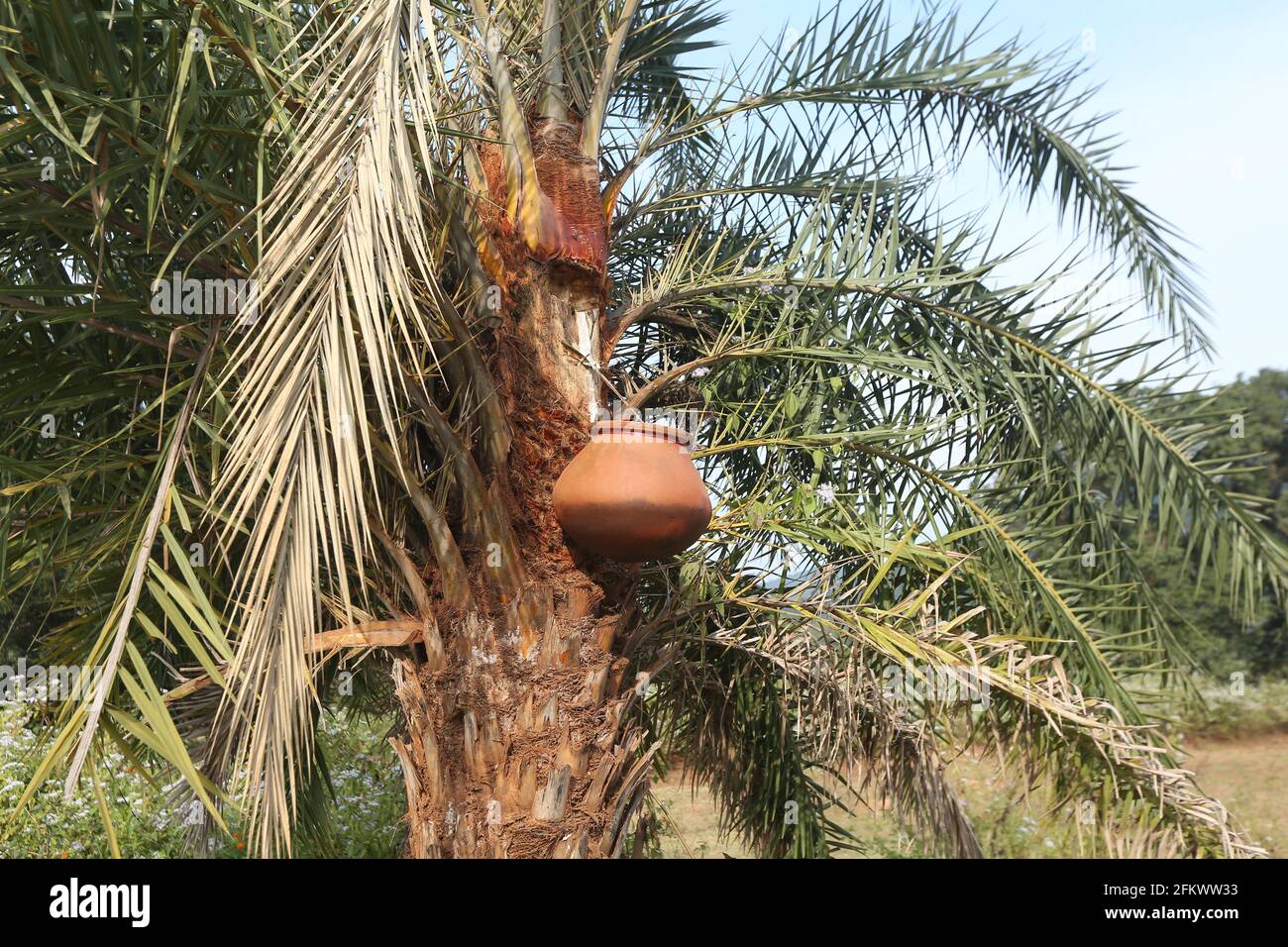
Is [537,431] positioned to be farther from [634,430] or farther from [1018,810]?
[1018,810]

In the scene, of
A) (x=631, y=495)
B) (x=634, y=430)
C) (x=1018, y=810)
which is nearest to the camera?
(x=631, y=495)

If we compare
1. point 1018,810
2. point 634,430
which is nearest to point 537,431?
point 634,430

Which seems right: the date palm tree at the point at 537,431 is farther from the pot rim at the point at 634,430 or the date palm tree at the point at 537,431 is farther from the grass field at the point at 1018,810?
the grass field at the point at 1018,810

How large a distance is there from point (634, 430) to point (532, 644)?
25.4 inches

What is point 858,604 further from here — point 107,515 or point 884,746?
point 107,515

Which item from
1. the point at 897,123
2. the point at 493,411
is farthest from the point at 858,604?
the point at 897,123

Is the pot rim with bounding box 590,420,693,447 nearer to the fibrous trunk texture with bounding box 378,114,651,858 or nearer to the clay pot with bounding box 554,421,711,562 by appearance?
the clay pot with bounding box 554,421,711,562

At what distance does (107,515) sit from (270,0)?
4.60 feet

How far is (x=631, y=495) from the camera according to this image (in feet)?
9.21

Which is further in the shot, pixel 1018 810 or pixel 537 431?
pixel 1018 810

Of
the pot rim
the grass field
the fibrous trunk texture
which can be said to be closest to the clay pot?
the pot rim

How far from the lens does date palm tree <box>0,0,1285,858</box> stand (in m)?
2.17

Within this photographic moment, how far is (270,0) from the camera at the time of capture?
2834 millimetres

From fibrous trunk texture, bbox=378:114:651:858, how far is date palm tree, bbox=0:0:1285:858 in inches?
0.4
